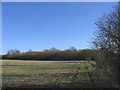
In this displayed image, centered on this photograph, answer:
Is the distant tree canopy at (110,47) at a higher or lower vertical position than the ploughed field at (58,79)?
higher

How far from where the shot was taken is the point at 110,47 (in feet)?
A: 18.5

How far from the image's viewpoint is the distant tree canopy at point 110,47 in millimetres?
4070

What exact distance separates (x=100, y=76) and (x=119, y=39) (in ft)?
7.75

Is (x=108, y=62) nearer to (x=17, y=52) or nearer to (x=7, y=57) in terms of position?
(x=7, y=57)

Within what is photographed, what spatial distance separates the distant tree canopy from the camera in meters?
4.07

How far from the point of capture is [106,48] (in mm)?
5613

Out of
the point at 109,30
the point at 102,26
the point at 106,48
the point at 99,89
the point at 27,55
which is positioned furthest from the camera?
the point at 27,55

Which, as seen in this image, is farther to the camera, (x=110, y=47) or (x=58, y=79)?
(x=58, y=79)

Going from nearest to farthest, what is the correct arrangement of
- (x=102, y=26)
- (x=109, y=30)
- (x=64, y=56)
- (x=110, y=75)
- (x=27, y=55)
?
(x=110, y=75) < (x=109, y=30) < (x=102, y=26) < (x=64, y=56) < (x=27, y=55)

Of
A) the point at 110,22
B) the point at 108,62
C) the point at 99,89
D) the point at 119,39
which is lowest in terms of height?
the point at 99,89

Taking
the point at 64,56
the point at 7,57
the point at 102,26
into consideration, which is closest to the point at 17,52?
the point at 7,57

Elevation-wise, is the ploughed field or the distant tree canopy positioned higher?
the distant tree canopy

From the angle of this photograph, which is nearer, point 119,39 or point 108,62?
point 108,62

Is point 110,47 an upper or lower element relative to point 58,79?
upper
